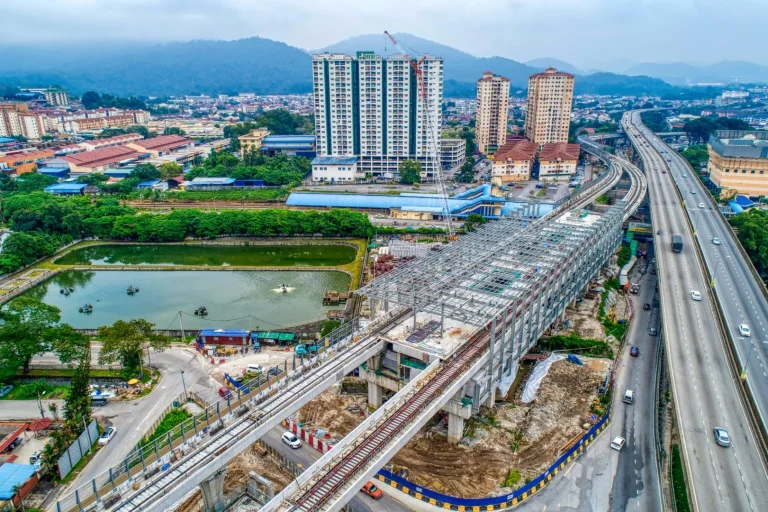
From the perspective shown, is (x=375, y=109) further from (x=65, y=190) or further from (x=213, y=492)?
(x=213, y=492)

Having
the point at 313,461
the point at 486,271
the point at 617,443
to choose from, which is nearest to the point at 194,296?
the point at 313,461

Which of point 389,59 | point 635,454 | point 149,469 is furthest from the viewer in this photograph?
point 389,59

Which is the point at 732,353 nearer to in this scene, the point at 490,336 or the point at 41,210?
the point at 490,336

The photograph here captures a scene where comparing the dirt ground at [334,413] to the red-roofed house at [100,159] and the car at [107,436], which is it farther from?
the red-roofed house at [100,159]

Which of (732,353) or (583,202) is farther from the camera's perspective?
(583,202)

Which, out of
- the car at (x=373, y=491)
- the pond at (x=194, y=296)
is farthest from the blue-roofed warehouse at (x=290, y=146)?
the car at (x=373, y=491)

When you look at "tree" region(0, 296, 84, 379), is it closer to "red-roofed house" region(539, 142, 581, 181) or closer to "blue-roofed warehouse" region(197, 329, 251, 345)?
"blue-roofed warehouse" region(197, 329, 251, 345)

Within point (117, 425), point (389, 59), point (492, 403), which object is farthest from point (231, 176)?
point (492, 403)
